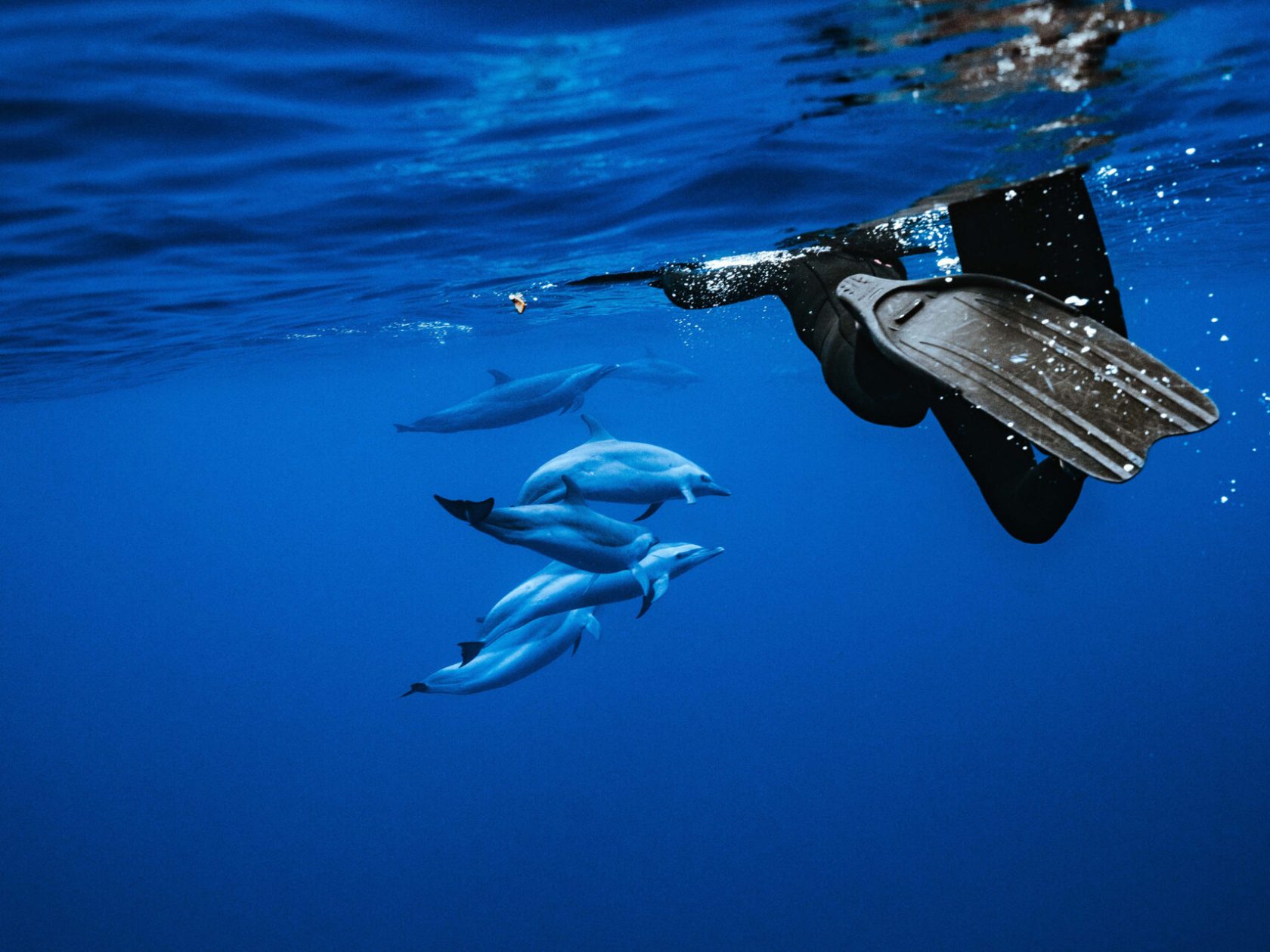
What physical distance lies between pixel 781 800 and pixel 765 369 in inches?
1314

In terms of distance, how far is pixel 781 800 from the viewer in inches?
1699

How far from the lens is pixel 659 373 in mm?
13367

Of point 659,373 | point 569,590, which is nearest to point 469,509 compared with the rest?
point 569,590

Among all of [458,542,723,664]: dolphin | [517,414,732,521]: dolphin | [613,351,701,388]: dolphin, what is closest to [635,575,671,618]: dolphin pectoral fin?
[458,542,723,664]: dolphin

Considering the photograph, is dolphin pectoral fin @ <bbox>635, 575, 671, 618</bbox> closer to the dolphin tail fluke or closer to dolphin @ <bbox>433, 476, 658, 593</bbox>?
dolphin @ <bbox>433, 476, 658, 593</bbox>

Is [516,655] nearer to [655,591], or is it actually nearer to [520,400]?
[655,591]

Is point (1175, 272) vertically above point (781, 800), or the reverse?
point (1175, 272)

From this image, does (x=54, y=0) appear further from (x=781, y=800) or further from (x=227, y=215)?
(x=781, y=800)

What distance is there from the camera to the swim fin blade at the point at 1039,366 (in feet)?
9.42

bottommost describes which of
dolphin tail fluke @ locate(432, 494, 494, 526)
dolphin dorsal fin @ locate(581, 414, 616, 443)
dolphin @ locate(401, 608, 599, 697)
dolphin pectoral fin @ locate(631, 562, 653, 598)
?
dolphin @ locate(401, 608, 599, 697)

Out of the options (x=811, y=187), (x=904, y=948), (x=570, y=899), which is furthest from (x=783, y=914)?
(x=811, y=187)

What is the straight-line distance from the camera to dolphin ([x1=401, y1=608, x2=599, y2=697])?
8352 mm

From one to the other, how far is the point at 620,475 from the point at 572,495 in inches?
36.1

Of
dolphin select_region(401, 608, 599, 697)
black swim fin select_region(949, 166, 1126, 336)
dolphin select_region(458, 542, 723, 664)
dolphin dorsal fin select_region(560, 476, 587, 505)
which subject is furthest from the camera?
dolphin select_region(401, 608, 599, 697)
